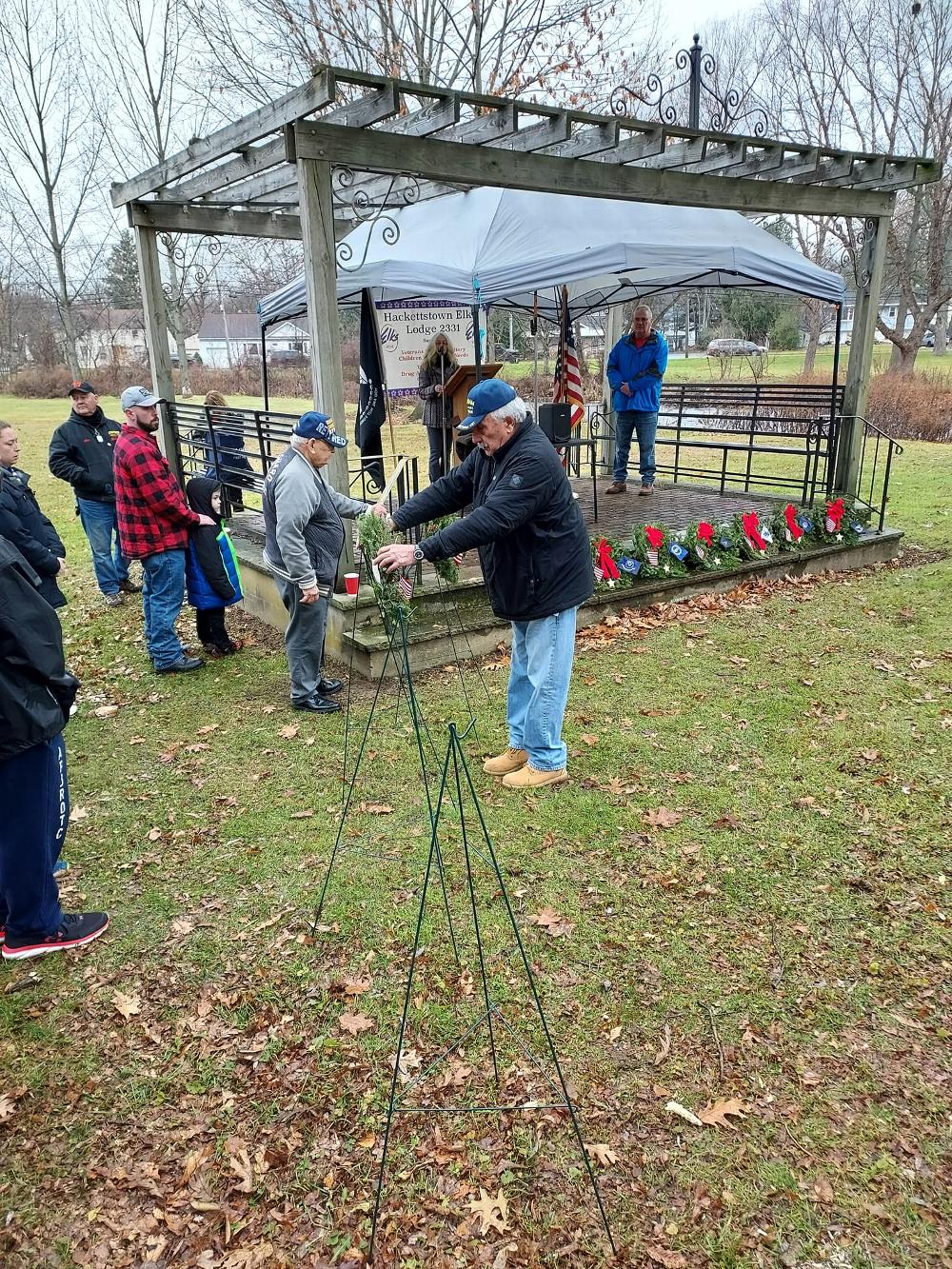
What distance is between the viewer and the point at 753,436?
1039cm

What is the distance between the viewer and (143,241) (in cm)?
761

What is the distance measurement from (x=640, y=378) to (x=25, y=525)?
6336 millimetres

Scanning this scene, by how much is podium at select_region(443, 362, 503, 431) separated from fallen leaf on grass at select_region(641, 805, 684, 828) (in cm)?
493

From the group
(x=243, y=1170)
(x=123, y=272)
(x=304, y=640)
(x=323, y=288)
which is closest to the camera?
(x=243, y=1170)

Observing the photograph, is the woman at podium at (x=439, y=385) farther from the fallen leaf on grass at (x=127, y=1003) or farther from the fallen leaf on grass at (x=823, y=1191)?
the fallen leaf on grass at (x=823, y=1191)

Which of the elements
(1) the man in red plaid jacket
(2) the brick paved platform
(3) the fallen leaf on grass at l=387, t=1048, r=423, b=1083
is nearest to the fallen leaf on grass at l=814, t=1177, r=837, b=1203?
(3) the fallen leaf on grass at l=387, t=1048, r=423, b=1083

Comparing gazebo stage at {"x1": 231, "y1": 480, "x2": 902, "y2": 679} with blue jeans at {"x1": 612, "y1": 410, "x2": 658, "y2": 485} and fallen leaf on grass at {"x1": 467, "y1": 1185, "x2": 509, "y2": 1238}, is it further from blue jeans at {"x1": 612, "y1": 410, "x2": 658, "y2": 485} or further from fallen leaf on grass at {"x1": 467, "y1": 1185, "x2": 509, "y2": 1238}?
fallen leaf on grass at {"x1": 467, "y1": 1185, "x2": 509, "y2": 1238}

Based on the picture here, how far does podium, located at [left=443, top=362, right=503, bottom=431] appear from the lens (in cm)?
810

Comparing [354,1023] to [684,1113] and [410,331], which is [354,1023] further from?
[410,331]

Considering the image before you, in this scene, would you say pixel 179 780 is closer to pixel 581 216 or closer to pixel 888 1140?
pixel 888 1140

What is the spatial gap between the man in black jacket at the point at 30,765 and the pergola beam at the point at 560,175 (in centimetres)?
365

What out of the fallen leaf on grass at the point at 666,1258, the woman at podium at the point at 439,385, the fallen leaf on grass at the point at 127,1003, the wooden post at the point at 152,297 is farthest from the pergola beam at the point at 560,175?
the fallen leaf on grass at the point at 666,1258

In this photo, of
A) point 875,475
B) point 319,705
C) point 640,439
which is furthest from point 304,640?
point 875,475

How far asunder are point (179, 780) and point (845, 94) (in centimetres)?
2952
